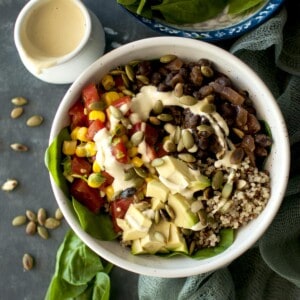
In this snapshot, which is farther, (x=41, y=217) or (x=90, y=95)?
(x=41, y=217)

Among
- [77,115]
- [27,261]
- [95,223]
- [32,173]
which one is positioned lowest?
[27,261]

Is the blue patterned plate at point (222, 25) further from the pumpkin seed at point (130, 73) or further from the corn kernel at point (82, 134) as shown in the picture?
the corn kernel at point (82, 134)

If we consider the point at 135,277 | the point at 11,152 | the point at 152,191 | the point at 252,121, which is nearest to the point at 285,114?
the point at 252,121

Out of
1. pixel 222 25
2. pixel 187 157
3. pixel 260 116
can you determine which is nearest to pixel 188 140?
pixel 187 157

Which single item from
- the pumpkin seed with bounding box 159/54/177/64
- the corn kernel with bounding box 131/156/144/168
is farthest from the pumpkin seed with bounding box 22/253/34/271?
the pumpkin seed with bounding box 159/54/177/64

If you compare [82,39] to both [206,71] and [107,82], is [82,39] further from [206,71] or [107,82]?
[206,71]

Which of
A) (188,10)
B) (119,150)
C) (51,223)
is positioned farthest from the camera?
(51,223)

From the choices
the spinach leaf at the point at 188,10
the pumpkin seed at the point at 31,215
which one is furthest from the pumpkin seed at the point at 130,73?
the pumpkin seed at the point at 31,215
